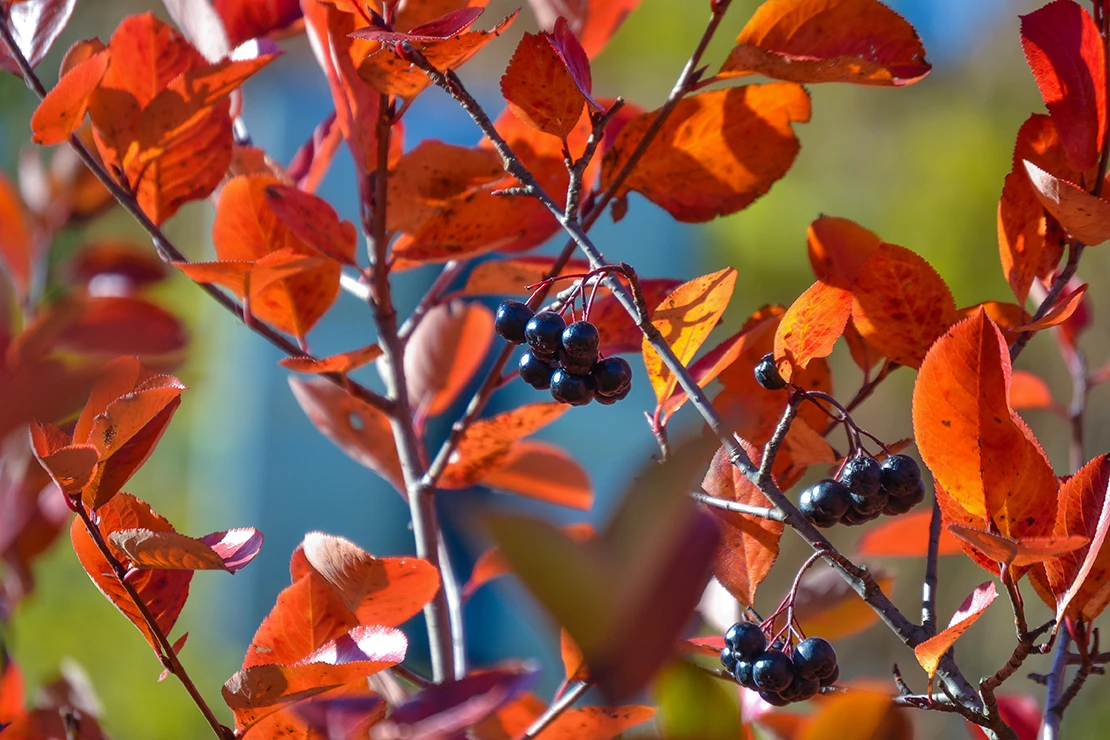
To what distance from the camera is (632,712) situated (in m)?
0.28

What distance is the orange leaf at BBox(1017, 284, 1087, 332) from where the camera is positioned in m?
0.29

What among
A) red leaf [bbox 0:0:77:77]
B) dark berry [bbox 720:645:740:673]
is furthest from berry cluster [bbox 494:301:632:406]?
red leaf [bbox 0:0:77:77]

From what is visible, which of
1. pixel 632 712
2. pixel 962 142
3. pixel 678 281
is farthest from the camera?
pixel 962 142

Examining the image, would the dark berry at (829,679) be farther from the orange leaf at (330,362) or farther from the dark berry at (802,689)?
the orange leaf at (330,362)

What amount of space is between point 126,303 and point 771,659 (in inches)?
11.7

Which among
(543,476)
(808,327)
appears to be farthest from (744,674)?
(543,476)

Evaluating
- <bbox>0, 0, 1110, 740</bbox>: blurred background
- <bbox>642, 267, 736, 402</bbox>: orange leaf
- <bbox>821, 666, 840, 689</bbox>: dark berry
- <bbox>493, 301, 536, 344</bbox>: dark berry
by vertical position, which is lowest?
<bbox>0, 0, 1110, 740</bbox>: blurred background

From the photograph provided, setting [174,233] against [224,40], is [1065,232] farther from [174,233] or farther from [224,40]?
[174,233]

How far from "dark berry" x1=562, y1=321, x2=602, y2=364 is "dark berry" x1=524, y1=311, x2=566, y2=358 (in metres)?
0.02

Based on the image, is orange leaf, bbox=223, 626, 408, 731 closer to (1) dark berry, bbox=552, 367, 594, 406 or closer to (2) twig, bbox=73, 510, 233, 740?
(2) twig, bbox=73, 510, 233, 740

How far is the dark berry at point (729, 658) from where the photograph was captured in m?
0.31

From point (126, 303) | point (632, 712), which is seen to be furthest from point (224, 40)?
point (632, 712)

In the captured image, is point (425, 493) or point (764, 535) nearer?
point (764, 535)

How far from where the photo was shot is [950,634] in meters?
0.24
